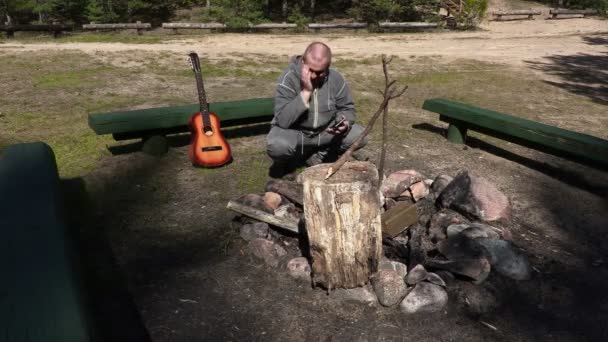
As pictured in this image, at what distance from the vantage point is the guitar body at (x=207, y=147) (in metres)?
5.13

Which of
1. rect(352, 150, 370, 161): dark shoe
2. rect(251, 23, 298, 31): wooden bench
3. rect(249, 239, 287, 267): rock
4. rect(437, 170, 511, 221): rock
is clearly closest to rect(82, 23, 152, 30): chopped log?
rect(251, 23, 298, 31): wooden bench

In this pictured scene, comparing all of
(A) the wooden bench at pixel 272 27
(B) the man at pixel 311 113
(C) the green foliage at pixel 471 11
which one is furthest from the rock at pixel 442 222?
(C) the green foliage at pixel 471 11

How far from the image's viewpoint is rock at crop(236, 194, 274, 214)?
411 centimetres

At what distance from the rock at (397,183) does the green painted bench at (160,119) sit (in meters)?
2.19

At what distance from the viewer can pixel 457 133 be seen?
6.17 metres

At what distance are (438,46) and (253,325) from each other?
13.9 meters

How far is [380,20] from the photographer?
20.8 m

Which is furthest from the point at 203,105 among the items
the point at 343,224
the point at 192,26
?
the point at 192,26

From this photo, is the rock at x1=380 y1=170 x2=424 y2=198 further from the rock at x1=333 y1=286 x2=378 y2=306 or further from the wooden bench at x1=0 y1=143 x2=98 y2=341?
the wooden bench at x1=0 y1=143 x2=98 y2=341

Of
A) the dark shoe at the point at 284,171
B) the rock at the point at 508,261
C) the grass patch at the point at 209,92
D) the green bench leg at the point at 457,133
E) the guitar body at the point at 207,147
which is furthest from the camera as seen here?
the green bench leg at the point at 457,133

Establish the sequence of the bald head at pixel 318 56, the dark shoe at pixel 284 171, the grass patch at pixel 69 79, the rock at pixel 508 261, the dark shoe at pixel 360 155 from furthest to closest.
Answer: the grass patch at pixel 69 79 → the dark shoe at pixel 360 155 → the dark shoe at pixel 284 171 → the bald head at pixel 318 56 → the rock at pixel 508 261

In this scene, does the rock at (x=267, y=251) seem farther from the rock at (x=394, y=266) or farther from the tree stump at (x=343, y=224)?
the rock at (x=394, y=266)

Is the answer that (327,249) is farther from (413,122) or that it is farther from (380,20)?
(380,20)

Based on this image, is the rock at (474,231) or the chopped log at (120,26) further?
the chopped log at (120,26)
